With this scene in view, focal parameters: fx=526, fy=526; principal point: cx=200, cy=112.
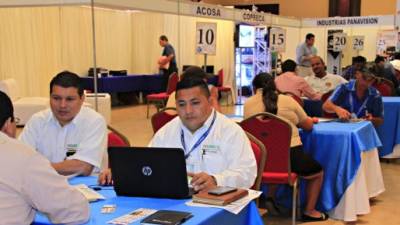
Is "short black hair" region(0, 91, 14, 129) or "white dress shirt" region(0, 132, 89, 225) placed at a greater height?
"short black hair" region(0, 91, 14, 129)

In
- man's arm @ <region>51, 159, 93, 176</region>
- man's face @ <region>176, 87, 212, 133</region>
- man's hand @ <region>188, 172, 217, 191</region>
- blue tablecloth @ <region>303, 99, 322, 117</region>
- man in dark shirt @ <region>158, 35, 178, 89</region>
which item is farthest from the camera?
man in dark shirt @ <region>158, 35, 178, 89</region>

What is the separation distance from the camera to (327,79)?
22.9 ft

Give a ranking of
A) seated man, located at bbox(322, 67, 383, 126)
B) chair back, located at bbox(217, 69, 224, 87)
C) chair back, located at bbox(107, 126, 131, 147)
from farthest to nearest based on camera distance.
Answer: chair back, located at bbox(217, 69, 224, 87) < seated man, located at bbox(322, 67, 383, 126) < chair back, located at bbox(107, 126, 131, 147)

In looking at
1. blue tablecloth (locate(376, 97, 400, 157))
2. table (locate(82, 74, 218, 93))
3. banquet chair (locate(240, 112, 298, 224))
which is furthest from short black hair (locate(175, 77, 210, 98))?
table (locate(82, 74, 218, 93))

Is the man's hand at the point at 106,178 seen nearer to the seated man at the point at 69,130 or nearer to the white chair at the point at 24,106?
the seated man at the point at 69,130

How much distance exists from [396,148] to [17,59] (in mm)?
7063

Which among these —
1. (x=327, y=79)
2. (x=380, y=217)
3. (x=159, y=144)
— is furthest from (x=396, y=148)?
(x=159, y=144)

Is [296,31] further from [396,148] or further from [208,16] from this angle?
[396,148]

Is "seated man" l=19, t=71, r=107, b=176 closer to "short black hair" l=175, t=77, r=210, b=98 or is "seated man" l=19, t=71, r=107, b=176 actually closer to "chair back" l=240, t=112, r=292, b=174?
"short black hair" l=175, t=77, r=210, b=98

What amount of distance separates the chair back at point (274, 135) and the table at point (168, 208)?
157 cm

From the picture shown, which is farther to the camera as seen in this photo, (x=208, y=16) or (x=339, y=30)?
(x=339, y=30)

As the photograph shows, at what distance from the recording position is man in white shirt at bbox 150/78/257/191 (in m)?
2.58

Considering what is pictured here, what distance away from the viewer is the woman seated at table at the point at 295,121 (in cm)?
405

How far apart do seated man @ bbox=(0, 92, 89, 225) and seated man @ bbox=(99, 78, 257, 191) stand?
936 mm
